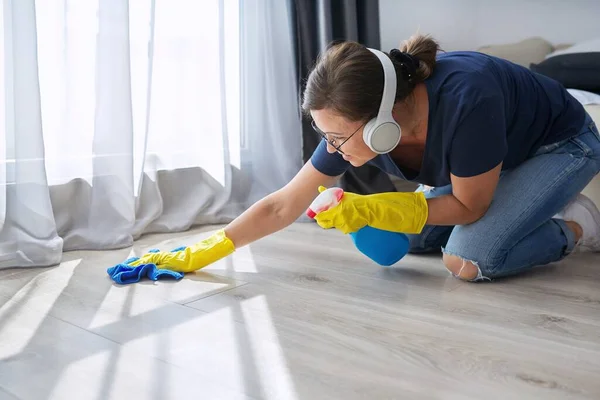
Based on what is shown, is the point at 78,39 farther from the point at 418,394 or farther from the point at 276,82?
the point at 418,394

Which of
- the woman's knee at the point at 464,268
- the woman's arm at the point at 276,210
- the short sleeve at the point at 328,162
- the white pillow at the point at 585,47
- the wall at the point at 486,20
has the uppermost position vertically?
the wall at the point at 486,20

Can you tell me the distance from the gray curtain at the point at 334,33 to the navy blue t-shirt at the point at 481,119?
911 mm

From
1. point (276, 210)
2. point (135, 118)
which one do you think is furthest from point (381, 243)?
point (135, 118)

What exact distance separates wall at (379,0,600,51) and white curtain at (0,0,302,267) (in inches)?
33.6

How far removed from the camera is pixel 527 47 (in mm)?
2930

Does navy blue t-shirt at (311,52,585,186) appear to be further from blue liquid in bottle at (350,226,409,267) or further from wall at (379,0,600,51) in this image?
wall at (379,0,600,51)

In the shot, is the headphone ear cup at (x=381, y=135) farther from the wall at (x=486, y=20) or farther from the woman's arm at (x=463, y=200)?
the wall at (x=486, y=20)

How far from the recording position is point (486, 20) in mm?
3031

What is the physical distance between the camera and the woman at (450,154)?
123cm

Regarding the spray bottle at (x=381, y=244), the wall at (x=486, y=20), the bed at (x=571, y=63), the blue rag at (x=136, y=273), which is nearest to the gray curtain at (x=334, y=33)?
the wall at (x=486, y=20)

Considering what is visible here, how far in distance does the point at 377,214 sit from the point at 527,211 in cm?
38

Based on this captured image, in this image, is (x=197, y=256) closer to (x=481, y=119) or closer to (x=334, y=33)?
(x=481, y=119)

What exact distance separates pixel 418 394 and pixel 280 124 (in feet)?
5.28

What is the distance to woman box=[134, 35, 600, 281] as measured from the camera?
1231mm
